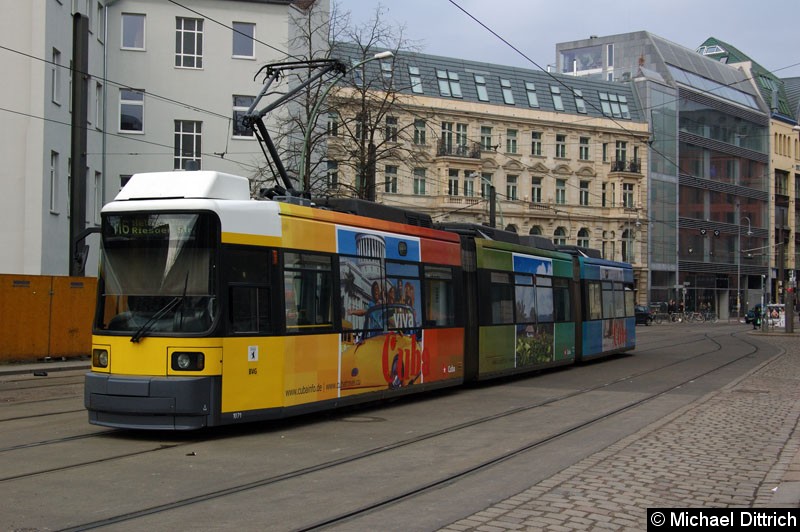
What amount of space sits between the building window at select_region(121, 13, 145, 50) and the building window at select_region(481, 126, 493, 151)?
28.7 m

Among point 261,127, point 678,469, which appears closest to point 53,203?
point 261,127

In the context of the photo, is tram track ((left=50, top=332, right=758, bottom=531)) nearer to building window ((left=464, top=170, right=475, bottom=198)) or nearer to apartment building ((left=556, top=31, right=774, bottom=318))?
building window ((left=464, top=170, right=475, bottom=198))

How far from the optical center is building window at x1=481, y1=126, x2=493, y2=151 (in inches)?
2413

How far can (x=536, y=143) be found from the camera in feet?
210

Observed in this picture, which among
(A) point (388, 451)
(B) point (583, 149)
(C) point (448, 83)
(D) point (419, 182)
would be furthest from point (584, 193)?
(A) point (388, 451)

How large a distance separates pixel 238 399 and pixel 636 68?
71.5 metres

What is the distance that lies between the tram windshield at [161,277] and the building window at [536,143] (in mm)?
54973

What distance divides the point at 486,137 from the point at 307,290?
167 ft

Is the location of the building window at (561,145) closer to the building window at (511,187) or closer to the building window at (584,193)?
the building window at (584,193)

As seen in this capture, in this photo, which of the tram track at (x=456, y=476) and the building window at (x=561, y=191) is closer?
the tram track at (x=456, y=476)

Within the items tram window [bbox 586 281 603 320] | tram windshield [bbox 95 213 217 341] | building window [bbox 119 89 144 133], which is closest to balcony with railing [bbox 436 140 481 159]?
building window [bbox 119 89 144 133]

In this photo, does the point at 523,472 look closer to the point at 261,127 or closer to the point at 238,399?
the point at 238,399

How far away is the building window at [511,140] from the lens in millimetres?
62656

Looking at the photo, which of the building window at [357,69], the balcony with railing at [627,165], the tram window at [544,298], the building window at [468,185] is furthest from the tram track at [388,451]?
the balcony with railing at [627,165]
